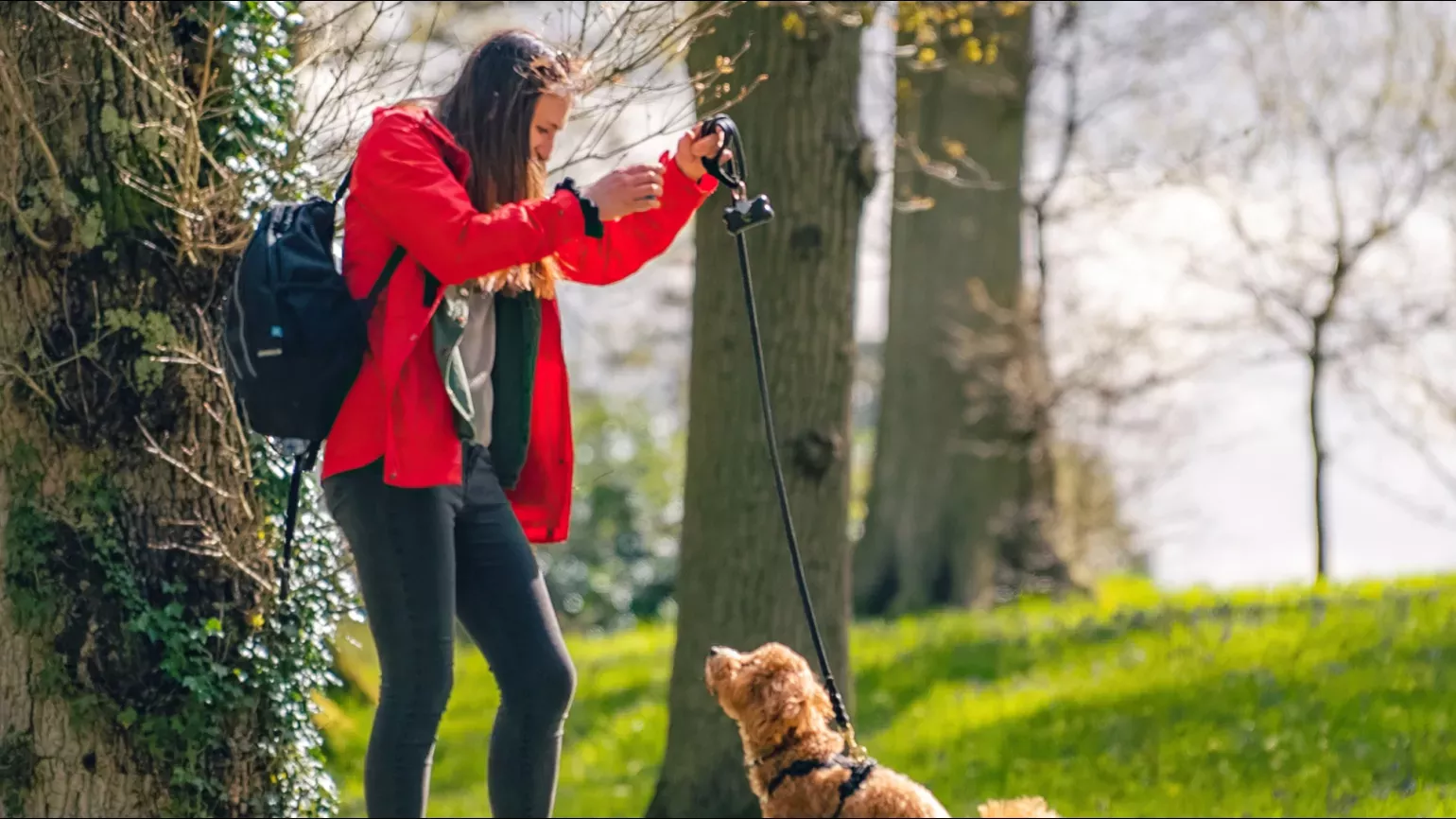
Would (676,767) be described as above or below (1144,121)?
below

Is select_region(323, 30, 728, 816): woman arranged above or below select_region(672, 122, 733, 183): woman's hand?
below

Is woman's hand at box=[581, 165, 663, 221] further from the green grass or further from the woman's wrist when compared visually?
the green grass

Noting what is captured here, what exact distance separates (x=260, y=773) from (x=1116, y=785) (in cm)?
335

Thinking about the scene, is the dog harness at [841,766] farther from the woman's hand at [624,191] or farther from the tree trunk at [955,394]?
the tree trunk at [955,394]

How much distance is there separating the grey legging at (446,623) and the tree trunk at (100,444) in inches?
41.3

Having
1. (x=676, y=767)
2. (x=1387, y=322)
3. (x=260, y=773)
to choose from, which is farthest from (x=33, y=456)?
(x=1387, y=322)

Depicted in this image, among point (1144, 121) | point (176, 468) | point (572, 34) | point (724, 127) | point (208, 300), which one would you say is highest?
point (1144, 121)

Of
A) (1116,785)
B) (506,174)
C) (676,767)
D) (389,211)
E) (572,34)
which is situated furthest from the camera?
(1116,785)

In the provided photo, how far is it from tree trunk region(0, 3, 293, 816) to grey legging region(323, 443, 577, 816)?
1050 millimetres

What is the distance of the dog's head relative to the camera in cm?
402

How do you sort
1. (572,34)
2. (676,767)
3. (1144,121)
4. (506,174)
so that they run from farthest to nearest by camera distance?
(1144,121) → (676,767) → (572,34) → (506,174)

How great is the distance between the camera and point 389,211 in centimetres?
356

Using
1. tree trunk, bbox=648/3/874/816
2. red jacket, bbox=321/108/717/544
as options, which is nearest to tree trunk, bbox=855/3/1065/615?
tree trunk, bbox=648/3/874/816

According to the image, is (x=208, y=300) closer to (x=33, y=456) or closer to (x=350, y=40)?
(x=33, y=456)
